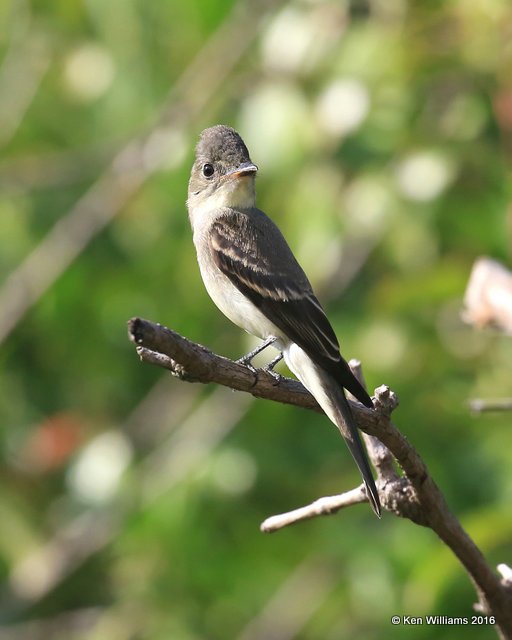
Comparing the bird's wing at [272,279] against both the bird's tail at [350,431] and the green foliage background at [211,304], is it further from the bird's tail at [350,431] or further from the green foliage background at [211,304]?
the green foliage background at [211,304]

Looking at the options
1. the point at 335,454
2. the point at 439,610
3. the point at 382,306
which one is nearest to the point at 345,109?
the point at 382,306

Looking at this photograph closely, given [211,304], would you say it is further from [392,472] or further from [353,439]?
[392,472]

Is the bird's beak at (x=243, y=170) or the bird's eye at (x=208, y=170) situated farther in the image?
the bird's eye at (x=208, y=170)

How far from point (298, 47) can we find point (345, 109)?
1.20 feet

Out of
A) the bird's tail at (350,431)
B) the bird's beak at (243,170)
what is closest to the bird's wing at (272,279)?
the bird's beak at (243,170)

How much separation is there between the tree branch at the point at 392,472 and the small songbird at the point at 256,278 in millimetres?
116

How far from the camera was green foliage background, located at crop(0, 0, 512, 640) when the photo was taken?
4824 millimetres

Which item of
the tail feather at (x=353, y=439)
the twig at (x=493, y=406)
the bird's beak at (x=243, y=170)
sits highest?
the bird's beak at (x=243, y=170)

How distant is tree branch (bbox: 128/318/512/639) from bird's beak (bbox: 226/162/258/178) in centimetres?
143

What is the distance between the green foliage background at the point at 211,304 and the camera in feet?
15.8

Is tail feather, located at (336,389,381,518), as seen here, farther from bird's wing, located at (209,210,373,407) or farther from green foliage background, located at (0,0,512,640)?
green foliage background, located at (0,0,512,640)

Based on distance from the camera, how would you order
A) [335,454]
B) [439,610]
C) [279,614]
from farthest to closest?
[279,614] → [335,454] → [439,610]

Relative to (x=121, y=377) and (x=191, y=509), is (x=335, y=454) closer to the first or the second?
(x=191, y=509)

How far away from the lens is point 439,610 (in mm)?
4156
